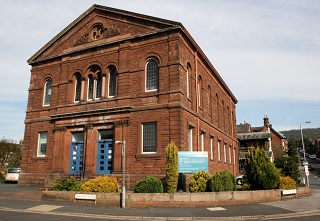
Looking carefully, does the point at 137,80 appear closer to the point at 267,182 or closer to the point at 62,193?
the point at 62,193

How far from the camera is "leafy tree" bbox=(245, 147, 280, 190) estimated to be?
51.0 ft

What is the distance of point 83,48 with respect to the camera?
22.4m

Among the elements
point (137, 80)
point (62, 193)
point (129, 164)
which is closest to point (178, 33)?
point (137, 80)

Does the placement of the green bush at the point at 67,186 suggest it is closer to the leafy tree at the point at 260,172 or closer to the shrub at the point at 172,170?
the shrub at the point at 172,170

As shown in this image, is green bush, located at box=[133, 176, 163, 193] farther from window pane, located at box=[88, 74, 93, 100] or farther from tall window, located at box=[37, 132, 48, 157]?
tall window, located at box=[37, 132, 48, 157]

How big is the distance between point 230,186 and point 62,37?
18427 millimetres

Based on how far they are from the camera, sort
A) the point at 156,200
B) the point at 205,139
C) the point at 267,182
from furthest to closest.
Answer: the point at 205,139 < the point at 267,182 < the point at 156,200

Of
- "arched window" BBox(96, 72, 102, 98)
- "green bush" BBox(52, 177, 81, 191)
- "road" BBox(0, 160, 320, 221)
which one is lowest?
"road" BBox(0, 160, 320, 221)

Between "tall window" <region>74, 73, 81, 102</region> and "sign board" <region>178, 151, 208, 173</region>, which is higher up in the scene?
"tall window" <region>74, 73, 81, 102</region>

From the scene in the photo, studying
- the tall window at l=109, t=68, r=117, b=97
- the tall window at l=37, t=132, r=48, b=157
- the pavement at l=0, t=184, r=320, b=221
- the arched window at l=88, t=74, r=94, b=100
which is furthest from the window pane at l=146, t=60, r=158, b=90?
the tall window at l=37, t=132, r=48, b=157

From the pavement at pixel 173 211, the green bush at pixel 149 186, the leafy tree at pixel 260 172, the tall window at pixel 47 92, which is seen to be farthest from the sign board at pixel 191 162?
the tall window at pixel 47 92

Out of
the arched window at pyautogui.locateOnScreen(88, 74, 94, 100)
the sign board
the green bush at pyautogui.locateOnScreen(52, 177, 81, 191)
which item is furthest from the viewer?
the arched window at pyautogui.locateOnScreen(88, 74, 94, 100)

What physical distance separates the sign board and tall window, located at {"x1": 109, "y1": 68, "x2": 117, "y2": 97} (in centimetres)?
794

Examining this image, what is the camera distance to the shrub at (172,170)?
14.6 meters
